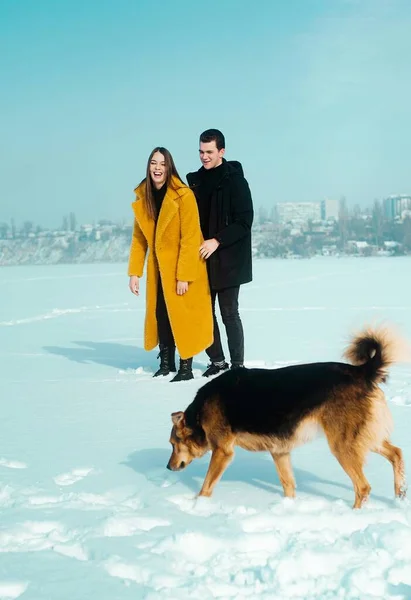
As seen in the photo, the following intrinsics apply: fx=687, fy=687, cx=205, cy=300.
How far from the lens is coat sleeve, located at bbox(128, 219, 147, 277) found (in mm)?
7516

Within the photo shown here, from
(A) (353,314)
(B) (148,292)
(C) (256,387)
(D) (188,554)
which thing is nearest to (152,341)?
(B) (148,292)

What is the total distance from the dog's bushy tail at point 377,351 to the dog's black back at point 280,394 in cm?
7

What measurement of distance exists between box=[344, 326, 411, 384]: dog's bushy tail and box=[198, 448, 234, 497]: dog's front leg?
0.89m

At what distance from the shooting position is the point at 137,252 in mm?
7543

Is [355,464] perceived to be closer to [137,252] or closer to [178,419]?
[178,419]

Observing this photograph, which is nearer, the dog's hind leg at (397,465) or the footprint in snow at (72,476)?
the dog's hind leg at (397,465)

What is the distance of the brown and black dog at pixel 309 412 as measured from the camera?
3.59 m

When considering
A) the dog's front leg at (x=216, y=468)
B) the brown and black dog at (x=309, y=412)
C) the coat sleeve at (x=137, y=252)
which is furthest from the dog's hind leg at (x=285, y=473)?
the coat sleeve at (x=137, y=252)

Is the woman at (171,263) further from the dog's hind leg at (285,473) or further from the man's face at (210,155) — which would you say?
the dog's hind leg at (285,473)


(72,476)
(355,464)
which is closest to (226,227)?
(72,476)

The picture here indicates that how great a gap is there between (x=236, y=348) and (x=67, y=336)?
5.93 m

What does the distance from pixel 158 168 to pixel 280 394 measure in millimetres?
3758

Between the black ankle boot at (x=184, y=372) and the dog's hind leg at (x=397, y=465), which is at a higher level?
the dog's hind leg at (x=397, y=465)

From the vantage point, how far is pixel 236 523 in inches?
137
